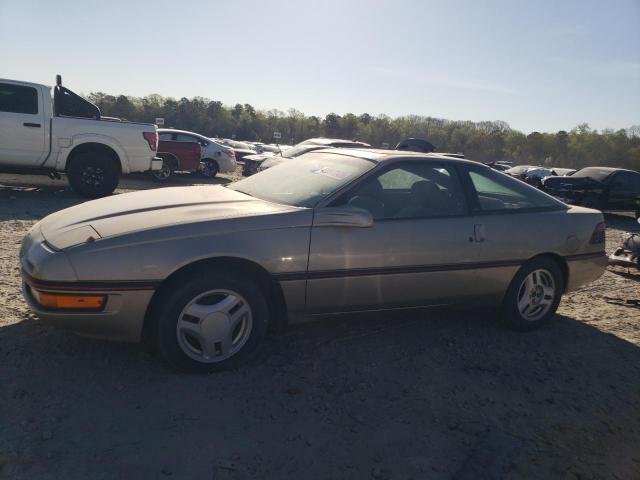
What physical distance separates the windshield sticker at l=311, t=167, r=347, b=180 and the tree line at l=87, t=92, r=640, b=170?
50717mm

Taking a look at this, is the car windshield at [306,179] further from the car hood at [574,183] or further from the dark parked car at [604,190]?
→ the car hood at [574,183]

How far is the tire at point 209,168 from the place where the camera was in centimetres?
1605

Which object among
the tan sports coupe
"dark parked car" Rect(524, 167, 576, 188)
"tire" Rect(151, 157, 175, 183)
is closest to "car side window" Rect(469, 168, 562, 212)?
the tan sports coupe

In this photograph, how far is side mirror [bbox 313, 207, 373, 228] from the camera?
3203mm

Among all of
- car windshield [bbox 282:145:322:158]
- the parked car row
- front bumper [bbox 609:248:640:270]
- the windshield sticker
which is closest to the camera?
the windshield sticker

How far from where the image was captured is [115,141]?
9039mm

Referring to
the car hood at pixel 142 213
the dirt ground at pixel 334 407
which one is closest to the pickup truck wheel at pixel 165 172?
the dirt ground at pixel 334 407

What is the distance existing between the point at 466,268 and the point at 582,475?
164cm

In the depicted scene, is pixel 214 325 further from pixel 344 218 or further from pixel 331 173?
pixel 331 173

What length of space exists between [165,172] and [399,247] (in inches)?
473

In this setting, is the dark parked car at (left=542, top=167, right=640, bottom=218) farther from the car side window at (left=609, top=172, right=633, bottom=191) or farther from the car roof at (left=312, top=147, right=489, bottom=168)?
the car roof at (left=312, top=147, right=489, bottom=168)

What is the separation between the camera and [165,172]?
14164mm

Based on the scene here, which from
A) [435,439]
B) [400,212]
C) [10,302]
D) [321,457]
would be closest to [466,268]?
[400,212]

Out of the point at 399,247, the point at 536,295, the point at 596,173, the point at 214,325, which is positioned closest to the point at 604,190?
the point at 596,173
